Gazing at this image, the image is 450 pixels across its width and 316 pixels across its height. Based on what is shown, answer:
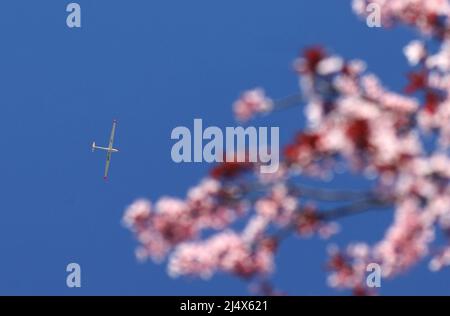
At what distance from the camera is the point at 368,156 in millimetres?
4566

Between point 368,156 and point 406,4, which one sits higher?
point 406,4

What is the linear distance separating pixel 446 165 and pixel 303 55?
1.26m

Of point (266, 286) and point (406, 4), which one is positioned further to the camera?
point (266, 286)

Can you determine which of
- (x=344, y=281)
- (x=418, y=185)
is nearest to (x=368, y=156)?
(x=418, y=185)
